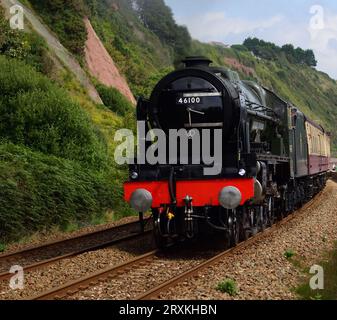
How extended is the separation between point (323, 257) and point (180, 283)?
3.71 metres

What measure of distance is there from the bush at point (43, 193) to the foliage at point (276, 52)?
433ft

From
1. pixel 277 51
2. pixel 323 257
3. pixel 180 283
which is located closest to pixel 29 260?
pixel 180 283

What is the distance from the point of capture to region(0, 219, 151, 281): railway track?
1069 cm

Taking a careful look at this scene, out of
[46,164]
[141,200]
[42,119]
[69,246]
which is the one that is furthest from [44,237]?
[42,119]

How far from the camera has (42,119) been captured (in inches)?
754

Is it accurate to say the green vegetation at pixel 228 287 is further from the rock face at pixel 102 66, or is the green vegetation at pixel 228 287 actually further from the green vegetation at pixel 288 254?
the rock face at pixel 102 66

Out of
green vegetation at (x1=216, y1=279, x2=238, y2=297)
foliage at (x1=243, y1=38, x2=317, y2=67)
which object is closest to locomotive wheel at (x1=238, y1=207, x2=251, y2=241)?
green vegetation at (x1=216, y1=279, x2=238, y2=297)

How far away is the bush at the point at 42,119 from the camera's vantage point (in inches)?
746

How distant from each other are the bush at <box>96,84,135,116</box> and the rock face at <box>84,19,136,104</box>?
3484 mm

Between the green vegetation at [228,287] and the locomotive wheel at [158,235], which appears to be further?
the locomotive wheel at [158,235]

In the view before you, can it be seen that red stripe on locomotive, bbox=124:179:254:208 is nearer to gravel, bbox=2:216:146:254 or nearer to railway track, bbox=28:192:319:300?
railway track, bbox=28:192:319:300

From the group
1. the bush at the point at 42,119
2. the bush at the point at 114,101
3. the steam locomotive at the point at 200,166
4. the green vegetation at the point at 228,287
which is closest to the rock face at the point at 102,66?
the bush at the point at 114,101
